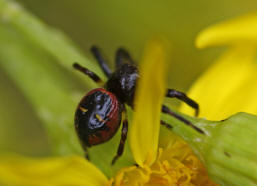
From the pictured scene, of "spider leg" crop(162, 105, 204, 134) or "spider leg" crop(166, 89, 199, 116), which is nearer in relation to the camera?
"spider leg" crop(162, 105, 204, 134)

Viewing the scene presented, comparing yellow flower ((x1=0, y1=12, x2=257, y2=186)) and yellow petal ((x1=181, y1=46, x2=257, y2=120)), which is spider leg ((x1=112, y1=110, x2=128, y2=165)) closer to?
yellow flower ((x1=0, y1=12, x2=257, y2=186))

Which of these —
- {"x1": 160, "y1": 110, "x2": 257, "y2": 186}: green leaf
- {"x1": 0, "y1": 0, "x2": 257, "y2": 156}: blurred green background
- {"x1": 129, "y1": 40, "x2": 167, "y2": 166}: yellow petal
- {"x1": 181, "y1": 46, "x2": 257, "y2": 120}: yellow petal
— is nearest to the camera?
{"x1": 129, "y1": 40, "x2": 167, "y2": 166}: yellow petal

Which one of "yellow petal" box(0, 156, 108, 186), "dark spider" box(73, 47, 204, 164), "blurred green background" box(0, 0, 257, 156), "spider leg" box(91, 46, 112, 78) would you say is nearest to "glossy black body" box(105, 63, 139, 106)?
"dark spider" box(73, 47, 204, 164)

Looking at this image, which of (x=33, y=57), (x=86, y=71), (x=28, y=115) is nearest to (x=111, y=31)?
(x=28, y=115)

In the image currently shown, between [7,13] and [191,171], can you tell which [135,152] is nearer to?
[191,171]

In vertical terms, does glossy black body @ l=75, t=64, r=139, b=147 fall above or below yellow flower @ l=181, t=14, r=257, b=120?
above

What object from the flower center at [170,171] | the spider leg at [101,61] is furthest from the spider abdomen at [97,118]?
the spider leg at [101,61]

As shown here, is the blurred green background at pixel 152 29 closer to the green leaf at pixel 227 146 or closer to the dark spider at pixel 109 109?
the dark spider at pixel 109 109

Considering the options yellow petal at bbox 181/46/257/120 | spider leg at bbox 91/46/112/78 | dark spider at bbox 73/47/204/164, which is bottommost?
yellow petal at bbox 181/46/257/120
